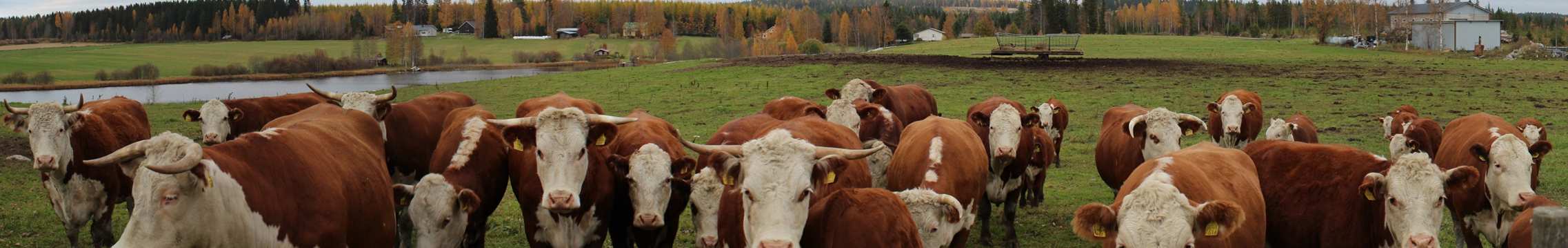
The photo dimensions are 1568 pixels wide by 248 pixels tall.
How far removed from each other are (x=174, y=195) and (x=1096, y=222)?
410 cm

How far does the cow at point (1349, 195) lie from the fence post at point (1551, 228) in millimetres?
1701

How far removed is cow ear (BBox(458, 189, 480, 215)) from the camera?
700 cm

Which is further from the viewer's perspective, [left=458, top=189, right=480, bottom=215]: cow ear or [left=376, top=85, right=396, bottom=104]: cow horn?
[left=376, top=85, right=396, bottom=104]: cow horn

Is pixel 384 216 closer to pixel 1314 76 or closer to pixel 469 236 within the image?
pixel 469 236

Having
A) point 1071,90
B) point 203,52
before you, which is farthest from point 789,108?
point 203,52

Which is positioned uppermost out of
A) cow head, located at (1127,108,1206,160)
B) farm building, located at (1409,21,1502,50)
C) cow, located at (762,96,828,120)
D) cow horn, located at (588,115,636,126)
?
farm building, located at (1409,21,1502,50)

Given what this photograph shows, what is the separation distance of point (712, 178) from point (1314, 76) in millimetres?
27434

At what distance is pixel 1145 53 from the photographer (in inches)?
1806

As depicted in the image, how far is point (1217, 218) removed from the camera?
5.06m

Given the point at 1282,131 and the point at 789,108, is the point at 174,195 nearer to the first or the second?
the point at 789,108

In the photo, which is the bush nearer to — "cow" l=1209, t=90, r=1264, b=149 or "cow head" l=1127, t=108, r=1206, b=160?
"cow" l=1209, t=90, r=1264, b=149

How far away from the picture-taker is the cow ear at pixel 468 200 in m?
7.00

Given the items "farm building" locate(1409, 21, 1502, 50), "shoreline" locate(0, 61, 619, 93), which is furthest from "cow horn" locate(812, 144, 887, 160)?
"shoreline" locate(0, 61, 619, 93)

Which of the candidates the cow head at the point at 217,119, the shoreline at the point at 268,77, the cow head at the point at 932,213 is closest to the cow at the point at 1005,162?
the cow head at the point at 932,213
